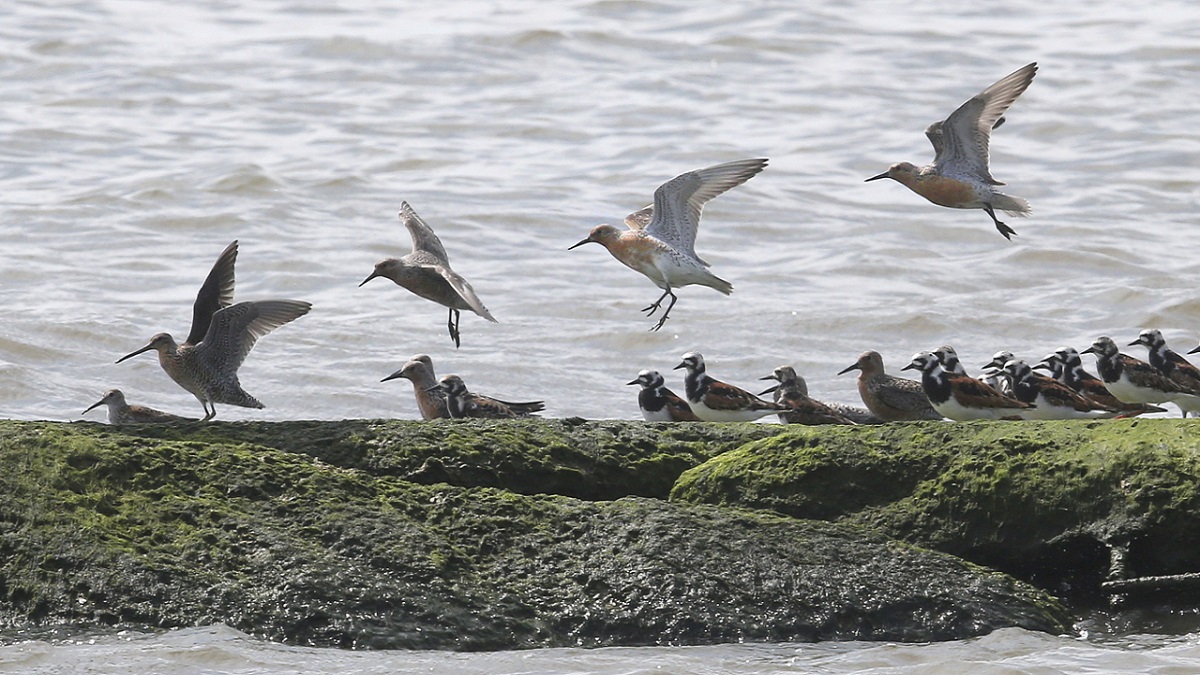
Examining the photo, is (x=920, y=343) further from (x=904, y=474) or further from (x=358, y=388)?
(x=904, y=474)

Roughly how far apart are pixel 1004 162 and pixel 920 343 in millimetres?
7480

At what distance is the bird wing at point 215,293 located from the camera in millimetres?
10148

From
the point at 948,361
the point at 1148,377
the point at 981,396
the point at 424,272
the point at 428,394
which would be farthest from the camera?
the point at 428,394

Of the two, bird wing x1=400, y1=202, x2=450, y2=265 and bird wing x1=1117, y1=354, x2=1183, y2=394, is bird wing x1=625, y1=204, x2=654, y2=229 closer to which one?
bird wing x1=400, y1=202, x2=450, y2=265

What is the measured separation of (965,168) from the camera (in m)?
12.2

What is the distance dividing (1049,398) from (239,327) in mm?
4799

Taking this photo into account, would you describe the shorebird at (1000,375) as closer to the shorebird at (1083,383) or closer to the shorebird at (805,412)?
the shorebird at (1083,383)

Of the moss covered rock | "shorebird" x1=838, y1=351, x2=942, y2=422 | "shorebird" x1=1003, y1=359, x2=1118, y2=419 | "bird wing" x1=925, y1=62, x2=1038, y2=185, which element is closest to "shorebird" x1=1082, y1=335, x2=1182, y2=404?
"shorebird" x1=1003, y1=359, x2=1118, y2=419

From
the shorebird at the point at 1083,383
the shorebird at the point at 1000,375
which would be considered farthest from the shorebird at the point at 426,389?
the shorebird at the point at 1083,383

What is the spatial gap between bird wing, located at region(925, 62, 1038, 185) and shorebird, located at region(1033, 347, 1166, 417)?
69.4 inches

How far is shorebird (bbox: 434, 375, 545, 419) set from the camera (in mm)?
10289

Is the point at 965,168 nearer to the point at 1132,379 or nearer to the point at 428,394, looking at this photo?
the point at 1132,379

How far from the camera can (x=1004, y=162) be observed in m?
21.5

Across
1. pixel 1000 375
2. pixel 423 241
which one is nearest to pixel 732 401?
pixel 1000 375
